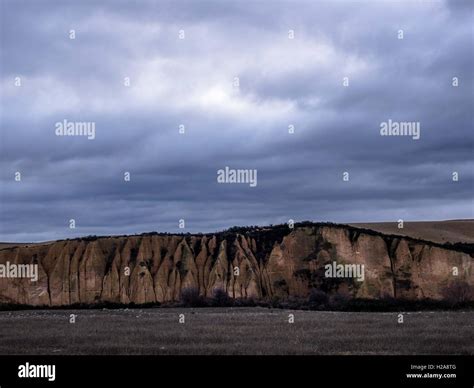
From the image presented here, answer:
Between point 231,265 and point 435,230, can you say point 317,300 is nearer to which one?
point 231,265


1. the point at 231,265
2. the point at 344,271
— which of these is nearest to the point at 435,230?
the point at 344,271

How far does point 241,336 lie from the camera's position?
23922mm

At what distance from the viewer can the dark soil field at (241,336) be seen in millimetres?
21016

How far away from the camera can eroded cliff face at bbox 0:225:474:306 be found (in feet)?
245

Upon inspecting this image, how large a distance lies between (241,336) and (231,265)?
5410 centimetres

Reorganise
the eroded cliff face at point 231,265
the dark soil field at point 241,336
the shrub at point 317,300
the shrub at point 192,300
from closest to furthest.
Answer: the dark soil field at point 241,336 → the shrub at point 317,300 → the shrub at point 192,300 → the eroded cliff face at point 231,265

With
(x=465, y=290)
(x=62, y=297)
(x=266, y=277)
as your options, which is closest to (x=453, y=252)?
(x=465, y=290)

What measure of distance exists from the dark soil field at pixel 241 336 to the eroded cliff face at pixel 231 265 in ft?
146

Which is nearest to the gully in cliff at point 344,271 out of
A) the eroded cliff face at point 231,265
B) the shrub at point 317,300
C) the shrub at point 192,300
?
the eroded cliff face at point 231,265

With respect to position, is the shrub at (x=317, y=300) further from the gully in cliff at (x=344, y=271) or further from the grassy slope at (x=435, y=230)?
the grassy slope at (x=435, y=230)

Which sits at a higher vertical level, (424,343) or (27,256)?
(27,256)
